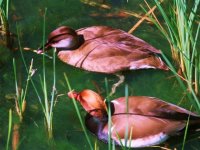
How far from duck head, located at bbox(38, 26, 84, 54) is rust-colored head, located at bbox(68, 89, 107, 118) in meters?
0.73

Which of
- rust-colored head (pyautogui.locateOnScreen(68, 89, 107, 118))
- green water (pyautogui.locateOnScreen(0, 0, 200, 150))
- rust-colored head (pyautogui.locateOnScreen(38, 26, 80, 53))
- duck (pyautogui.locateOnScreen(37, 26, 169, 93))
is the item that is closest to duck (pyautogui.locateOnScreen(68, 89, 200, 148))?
rust-colored head (pyautogui.locateOnScreen(68, 89, 107, 118))

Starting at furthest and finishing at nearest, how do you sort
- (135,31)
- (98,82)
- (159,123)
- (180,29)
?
1. (135,31)
2. (98,82)
3. (180,29)
4. (159,123)

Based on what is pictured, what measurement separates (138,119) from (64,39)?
1.11 meters

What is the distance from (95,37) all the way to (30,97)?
71cm

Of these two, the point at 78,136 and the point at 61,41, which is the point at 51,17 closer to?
the point at 61,41

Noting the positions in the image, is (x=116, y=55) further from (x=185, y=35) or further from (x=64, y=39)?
(x=185, y=35)

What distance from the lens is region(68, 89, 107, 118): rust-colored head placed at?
3635mm

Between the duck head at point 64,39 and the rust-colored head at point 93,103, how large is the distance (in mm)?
735

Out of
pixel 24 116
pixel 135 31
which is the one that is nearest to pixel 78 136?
pixel 24 116

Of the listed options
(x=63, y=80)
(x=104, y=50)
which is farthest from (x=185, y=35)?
(x=63, y=80)

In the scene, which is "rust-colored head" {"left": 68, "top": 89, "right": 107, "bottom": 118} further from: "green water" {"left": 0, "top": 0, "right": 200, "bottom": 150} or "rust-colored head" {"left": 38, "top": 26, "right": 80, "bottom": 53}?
"rust-colored head" {"left": 38, "top": 26, "right": 80, "bottom": 53}

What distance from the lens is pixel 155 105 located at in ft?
12.0

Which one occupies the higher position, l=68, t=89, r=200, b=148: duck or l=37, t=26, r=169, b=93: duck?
l=37, t=26, r=169, b=93: duck

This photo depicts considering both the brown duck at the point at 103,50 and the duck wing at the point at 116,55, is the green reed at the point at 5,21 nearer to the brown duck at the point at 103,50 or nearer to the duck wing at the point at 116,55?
the brown duck at the point at 103,50
